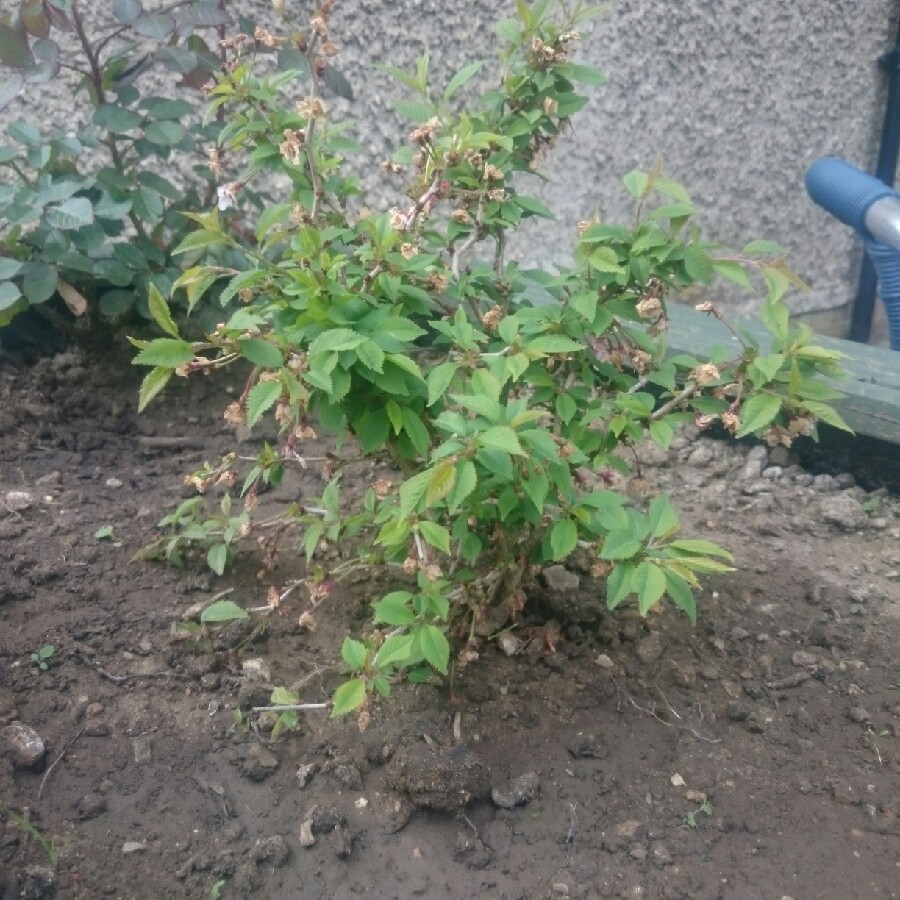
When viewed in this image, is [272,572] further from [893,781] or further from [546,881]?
[893,781]

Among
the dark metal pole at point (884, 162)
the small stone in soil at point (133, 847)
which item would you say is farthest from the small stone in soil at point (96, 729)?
the dark metal pole at point (884, 162)

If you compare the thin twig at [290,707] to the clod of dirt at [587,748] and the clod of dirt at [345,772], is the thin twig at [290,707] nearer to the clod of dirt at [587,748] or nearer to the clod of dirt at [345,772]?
the clod of dirt at [345,772]

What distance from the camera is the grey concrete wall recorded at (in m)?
2.74

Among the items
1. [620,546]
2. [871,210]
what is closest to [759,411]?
[620,546]

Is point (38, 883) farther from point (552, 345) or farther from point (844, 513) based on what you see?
point (844, 513)

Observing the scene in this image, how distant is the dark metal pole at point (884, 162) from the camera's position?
3.62 metres

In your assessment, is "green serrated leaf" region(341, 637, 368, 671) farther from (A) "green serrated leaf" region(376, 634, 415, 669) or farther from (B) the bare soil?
(B) the bare soil

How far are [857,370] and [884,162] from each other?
5.86ft

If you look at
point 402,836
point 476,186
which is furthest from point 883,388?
point 402,836

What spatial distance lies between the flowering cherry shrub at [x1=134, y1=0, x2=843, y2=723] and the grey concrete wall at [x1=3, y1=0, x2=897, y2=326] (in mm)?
1252

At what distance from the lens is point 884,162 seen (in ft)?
12.3

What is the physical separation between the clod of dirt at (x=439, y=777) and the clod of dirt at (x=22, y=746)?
498 millimetres

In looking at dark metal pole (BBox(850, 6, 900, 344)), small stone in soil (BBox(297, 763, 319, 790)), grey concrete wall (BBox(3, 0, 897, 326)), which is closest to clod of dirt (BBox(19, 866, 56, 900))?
small stone in soil (BBox(297, 763, 319, 790))

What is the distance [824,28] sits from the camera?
11.3 ft
